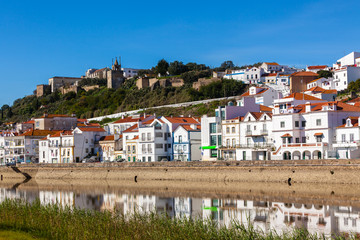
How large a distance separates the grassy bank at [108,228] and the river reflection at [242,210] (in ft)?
7.78

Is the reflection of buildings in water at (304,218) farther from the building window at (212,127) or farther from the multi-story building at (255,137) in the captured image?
the building window at (212,127)

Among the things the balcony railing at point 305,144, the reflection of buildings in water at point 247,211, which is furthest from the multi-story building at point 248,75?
the reflection of buildings in water at point 247,211

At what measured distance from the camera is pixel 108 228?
987 inches

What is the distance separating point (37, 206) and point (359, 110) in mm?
39480

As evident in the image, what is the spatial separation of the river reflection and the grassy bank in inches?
93.3

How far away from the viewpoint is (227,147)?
216ft

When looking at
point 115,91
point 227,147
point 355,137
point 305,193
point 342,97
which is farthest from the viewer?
point 115,91

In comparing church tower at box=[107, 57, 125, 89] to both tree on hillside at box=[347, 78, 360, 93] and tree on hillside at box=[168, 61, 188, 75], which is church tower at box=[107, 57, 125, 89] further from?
tree on hillside at box=[347, 78, 360, 93]

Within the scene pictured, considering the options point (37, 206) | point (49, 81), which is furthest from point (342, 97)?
point (49, 81)

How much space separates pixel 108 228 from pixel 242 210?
14.0 meters

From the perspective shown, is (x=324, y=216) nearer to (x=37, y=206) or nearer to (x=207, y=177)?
(x=37, y=206)

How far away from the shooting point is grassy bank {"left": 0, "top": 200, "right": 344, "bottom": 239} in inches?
914

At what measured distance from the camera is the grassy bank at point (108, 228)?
23219 millimetres

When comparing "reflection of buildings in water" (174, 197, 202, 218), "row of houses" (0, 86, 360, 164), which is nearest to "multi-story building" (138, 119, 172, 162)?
"row of houses" (0, 86, 360, 164)
